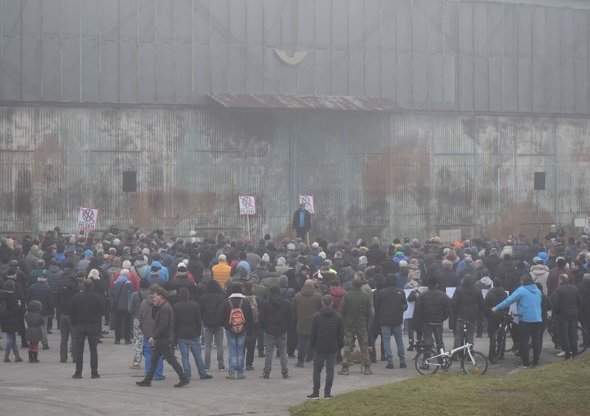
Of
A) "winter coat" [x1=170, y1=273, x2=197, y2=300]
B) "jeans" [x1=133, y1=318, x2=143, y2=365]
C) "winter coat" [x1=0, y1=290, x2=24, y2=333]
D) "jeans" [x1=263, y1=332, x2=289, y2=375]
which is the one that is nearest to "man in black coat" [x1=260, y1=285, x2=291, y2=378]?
"jeans" [x1=263, y1=332, x2=289, y2=375]

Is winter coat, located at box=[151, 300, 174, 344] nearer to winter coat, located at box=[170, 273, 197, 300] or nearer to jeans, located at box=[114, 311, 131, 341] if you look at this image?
winter coat, located at box=[170, 273, 197, 300]

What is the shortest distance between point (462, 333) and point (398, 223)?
27285mm

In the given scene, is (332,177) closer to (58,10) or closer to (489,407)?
(58,10)

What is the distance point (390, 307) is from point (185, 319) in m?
4.37

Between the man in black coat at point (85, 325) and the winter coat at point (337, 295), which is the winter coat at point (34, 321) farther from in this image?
the winter coat at point (337, 295)

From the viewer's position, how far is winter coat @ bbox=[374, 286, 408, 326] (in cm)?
2441

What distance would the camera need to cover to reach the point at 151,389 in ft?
71.4

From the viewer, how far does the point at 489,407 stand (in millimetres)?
19312

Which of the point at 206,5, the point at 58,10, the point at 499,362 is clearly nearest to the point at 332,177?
the point at 206,5

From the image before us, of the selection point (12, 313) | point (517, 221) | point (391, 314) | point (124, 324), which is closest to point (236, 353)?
point (391, 314)

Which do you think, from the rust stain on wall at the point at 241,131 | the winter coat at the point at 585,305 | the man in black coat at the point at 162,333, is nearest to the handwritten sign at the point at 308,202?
the rust stain on wall at the point at 241,131

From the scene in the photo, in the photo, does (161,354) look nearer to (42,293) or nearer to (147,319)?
(147,319)

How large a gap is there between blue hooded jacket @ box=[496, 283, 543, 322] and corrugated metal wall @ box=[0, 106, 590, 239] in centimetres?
2496

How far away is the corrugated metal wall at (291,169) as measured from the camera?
4556 centimetres
